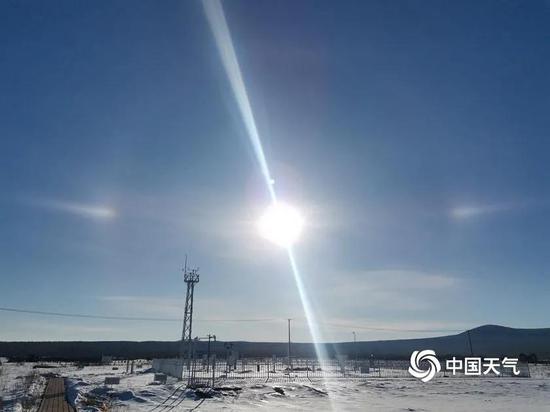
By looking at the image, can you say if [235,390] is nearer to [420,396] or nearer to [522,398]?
[420,396]

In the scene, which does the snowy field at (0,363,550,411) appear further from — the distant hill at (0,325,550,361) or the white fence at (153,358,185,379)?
the distant hill at (0,325,550,361)

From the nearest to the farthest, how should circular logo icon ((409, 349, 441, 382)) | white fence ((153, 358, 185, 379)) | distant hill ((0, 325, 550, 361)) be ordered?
circular logo icon ((409, 349, 441, 382)), white fence ((153, 358, 185, 379)), distant hill ((0, 325, 550, 361))

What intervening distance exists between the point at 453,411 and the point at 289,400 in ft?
30.5

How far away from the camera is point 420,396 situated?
104ft

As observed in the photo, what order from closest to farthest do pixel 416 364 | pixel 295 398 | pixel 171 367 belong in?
1. pixel 295 398
2. pixel 171 367
3. pixel 416 364

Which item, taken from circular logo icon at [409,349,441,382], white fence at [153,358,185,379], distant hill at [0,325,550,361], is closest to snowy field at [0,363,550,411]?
white fence at [153,358,185,379]

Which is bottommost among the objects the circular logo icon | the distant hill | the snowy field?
the snowy field

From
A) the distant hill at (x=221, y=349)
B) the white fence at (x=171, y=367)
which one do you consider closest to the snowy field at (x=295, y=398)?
the white fence at (x=171, y=367)

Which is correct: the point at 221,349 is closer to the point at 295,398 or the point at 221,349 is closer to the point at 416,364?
the point at 416,364

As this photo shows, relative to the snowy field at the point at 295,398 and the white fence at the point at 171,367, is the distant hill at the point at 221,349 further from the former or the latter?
the snowy field at the point at 295,398

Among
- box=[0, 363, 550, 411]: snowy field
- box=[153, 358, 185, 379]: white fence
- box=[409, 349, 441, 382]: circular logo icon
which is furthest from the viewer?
box=[153, 358, 185, 379]: white fence

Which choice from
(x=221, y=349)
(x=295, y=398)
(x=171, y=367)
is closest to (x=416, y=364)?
(x=295, y=398)

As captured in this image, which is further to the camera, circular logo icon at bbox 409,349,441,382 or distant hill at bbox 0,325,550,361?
distant hill at bbox 0,325,550,361

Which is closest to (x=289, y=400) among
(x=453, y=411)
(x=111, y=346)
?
(x=453, y=411)
